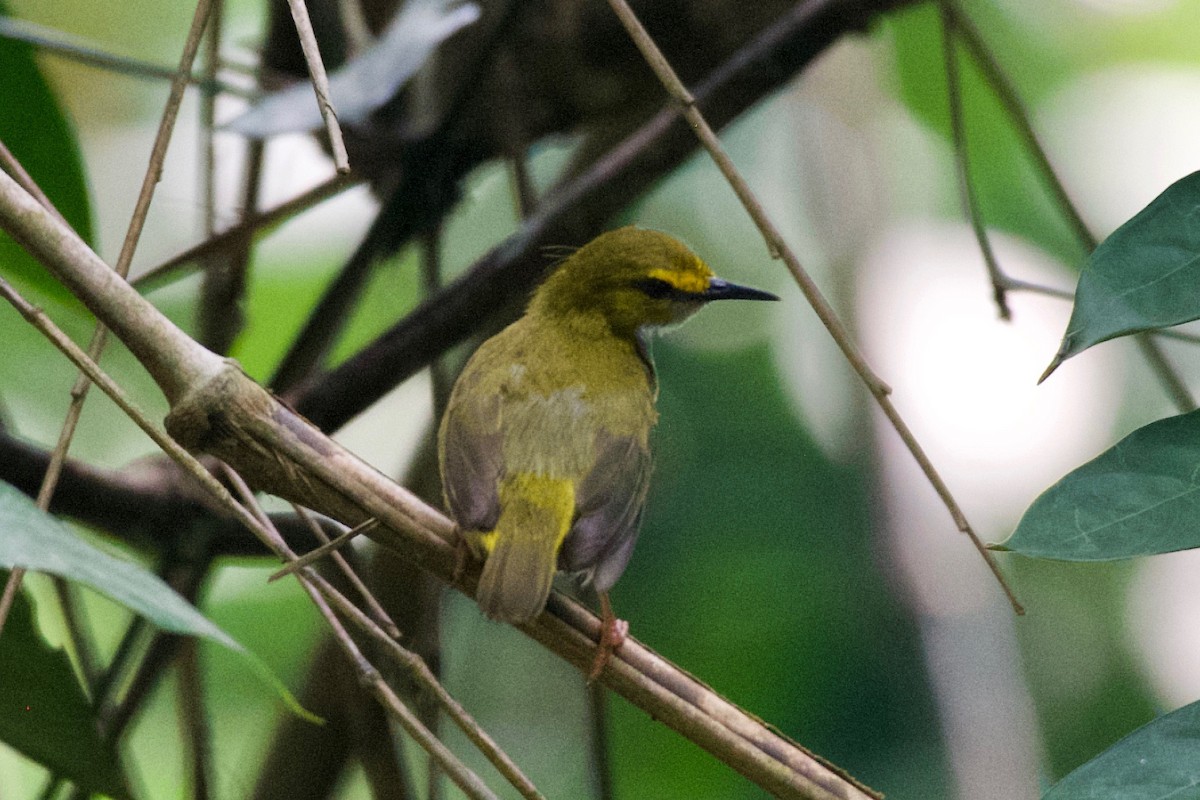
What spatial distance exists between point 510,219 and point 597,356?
5.87 feet

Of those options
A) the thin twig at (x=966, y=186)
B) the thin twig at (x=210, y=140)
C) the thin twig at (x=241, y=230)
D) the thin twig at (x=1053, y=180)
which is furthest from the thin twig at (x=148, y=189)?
the thin twig at (x=1053, y=180)

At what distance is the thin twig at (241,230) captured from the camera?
3.05 metres

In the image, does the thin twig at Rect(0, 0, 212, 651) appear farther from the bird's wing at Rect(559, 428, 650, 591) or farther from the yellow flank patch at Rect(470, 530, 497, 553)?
the bird's wing at Rect(559, 428, 650, 591)

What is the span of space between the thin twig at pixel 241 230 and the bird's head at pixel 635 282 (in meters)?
0.64

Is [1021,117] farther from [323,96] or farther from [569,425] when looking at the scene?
[323,96]

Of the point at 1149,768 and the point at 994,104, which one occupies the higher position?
the point at 994,104

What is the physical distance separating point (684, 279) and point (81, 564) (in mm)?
2078

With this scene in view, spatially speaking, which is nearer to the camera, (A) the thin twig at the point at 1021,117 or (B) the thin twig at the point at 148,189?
(B) the thin twig at the point at 148,189

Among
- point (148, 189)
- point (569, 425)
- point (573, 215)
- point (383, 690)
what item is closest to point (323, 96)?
point (148, 189)

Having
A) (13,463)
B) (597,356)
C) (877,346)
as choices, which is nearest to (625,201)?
(597,356)

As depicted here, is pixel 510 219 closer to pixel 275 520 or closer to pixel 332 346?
pixel 332 346

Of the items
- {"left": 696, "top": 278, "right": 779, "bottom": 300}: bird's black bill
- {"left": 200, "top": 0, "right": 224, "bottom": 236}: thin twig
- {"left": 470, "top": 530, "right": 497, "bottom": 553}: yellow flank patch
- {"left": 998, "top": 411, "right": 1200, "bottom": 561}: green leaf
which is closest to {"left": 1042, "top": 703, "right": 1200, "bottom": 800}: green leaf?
{"left": 998, "top": 411, "right": 1200, "bottom": 561}: green leaf

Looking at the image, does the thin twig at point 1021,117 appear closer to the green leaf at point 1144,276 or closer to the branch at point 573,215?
the branch at point 573,215

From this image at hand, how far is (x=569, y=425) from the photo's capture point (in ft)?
8.84
